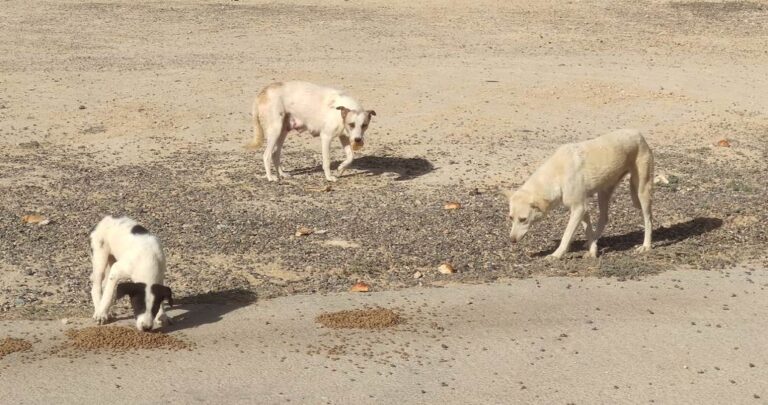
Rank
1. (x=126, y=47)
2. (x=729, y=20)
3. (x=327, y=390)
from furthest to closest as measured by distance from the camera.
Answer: (x=729, y=20) → (x=126, y=47) → (x=327, y=390)

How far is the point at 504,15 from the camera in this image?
29266mm

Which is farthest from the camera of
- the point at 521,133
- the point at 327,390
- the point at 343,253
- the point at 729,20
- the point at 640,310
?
the point at 729,20

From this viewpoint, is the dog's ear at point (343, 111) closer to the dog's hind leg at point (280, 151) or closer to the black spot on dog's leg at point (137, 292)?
the dog's hind leg at point (280, 151)

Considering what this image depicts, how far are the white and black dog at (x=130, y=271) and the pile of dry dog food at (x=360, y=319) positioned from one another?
1.37 meters

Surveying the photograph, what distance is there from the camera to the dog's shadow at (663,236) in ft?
43.5

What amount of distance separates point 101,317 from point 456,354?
2.95 meters

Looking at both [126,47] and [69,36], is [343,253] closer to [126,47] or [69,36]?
[126,47]

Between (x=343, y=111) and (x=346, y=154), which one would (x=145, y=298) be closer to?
(x=343, y=111)

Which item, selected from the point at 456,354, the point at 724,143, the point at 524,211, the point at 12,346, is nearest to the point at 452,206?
the point at 524,211

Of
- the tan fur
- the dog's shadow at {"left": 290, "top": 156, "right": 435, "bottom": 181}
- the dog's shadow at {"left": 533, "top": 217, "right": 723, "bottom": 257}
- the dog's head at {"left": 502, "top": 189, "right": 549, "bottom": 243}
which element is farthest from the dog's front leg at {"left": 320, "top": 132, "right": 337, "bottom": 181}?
the dog's head at {"left": 502, "top": 189, "right": 549, "bottom": 243}

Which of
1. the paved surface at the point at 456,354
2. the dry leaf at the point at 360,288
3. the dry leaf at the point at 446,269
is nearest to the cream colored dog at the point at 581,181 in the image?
the dry leaf at the point at 446,269

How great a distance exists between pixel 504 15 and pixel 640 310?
19178 mm

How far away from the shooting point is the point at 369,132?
1881cm

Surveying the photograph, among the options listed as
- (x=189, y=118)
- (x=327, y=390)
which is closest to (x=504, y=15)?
(x=189, y=118)
